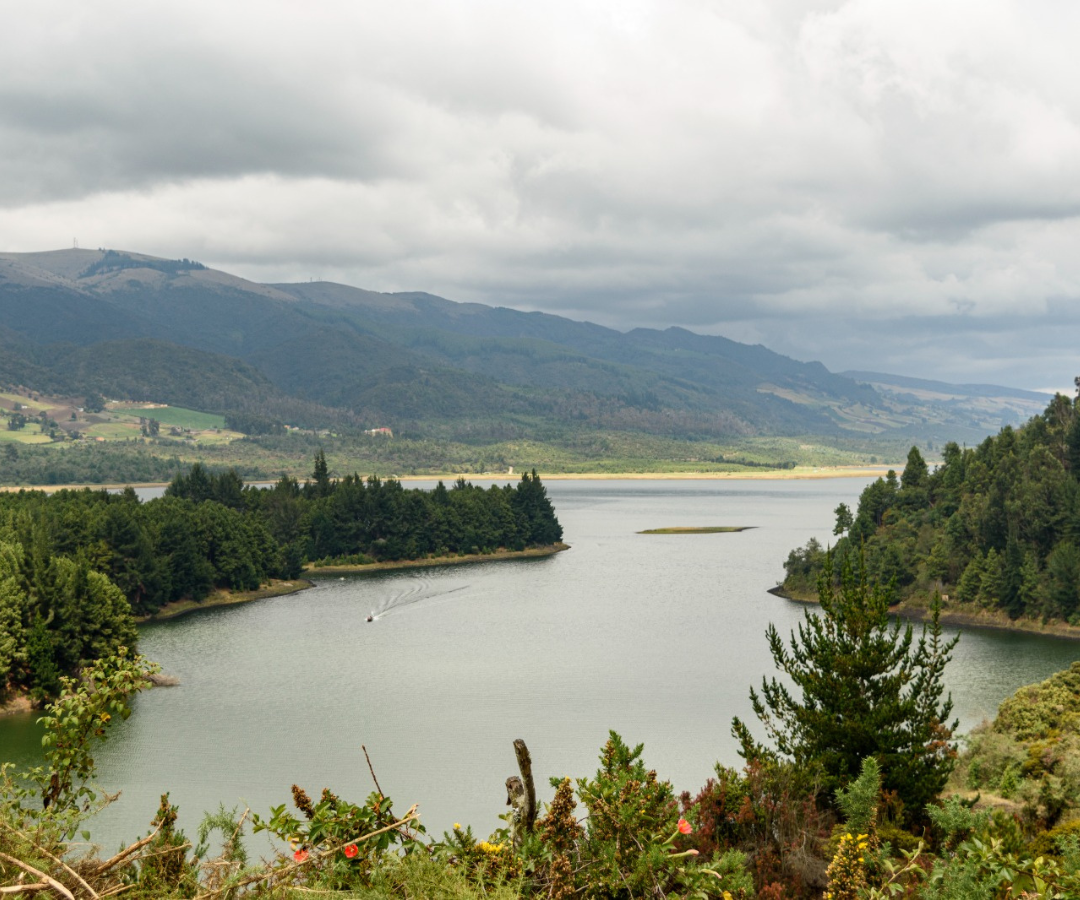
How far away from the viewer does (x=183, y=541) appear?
330 ft

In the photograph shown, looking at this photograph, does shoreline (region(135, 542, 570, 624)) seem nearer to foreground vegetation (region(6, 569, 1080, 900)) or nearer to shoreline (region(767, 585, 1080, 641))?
shoreline (region(767, 585, 1080, 641))

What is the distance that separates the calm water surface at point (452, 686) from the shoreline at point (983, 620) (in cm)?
289

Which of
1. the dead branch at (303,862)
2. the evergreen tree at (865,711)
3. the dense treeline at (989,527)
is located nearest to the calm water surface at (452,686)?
the dense treeline at (989,527)

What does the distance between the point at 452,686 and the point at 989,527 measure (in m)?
61.2

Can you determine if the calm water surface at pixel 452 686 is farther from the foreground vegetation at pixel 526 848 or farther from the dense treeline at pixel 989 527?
the foreground vegetation at pixel 526 848

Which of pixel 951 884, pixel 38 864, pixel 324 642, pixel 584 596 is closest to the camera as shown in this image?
pixel 38 864

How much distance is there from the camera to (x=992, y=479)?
354ft

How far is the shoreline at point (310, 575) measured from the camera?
97375 mm

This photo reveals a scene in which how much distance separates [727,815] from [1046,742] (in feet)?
67.9

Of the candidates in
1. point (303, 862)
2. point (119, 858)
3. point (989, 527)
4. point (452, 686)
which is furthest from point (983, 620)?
point (119, 858)

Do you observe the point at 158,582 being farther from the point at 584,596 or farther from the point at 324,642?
the point at 584,596

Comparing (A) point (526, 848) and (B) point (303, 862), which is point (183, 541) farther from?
(B) point (303, 862)

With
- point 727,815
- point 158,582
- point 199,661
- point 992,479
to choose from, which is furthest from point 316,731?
point 992,479

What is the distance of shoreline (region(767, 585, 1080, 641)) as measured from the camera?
286 ft
